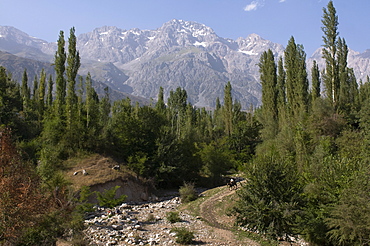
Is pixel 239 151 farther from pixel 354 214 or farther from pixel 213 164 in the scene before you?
pixel 354 214

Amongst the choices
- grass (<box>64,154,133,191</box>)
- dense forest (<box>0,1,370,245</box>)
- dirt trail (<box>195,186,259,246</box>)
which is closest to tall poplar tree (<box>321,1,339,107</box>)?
dense forest (<box>0,1,370,245</box>)

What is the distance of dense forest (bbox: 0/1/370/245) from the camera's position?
15.0 meters

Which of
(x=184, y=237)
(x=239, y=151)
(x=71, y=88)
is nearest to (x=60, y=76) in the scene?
(x=71, y=88)

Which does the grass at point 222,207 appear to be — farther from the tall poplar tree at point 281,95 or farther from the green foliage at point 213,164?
the tall poplar tree at point 281,95

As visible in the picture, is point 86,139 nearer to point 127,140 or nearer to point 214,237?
point 127,140

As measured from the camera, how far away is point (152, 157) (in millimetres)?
40906

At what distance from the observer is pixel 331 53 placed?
42.1 m

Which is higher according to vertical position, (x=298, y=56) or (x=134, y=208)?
(x=298, y=56)

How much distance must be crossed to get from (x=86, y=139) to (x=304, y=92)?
32.2 meters

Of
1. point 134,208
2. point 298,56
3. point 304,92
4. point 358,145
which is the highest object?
point 298,56

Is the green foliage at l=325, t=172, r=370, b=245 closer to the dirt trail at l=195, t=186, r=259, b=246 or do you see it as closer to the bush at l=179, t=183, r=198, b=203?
the dirt trail at l=195, t=186, r=259, b=246

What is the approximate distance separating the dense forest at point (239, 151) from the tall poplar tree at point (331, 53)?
14 cm

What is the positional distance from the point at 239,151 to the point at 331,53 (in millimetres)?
25987

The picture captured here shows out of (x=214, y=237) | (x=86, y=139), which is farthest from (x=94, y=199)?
(x=214, y=237)
